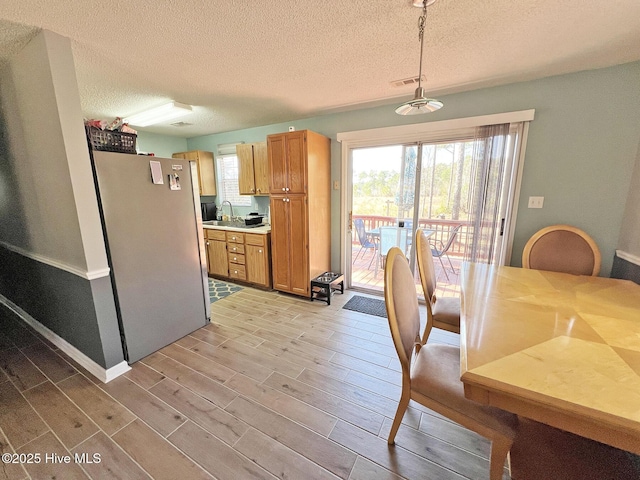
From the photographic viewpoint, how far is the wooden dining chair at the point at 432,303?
69.8 inches

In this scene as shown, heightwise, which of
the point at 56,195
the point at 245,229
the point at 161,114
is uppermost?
→ the point at 161,114

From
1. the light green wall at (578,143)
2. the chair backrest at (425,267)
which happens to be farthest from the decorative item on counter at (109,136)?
the light green wall at (578,143)

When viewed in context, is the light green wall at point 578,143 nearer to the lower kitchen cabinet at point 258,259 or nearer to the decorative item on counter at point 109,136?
the lower kitchen cabinet at point 258,259

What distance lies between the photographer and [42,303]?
232 cm

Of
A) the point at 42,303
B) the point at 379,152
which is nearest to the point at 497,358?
the point at 379,152

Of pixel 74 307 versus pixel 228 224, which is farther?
pixel 228 224

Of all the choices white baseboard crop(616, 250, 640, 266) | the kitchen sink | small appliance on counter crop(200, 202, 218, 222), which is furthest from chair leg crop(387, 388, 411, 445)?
small appliance on counter crop(200, 202, 218, 222)

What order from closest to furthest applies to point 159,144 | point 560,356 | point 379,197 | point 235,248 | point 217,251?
point 560,356
point 379,197
point 235,248
point 217,251
point 159,144

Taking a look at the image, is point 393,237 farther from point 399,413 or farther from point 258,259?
point 399,413

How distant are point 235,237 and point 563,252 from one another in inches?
140

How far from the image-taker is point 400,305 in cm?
123

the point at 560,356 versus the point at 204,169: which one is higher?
the point at 204,169

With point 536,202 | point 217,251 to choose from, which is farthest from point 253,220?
point 536,202

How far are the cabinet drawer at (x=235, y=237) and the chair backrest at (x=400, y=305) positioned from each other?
265 cm
